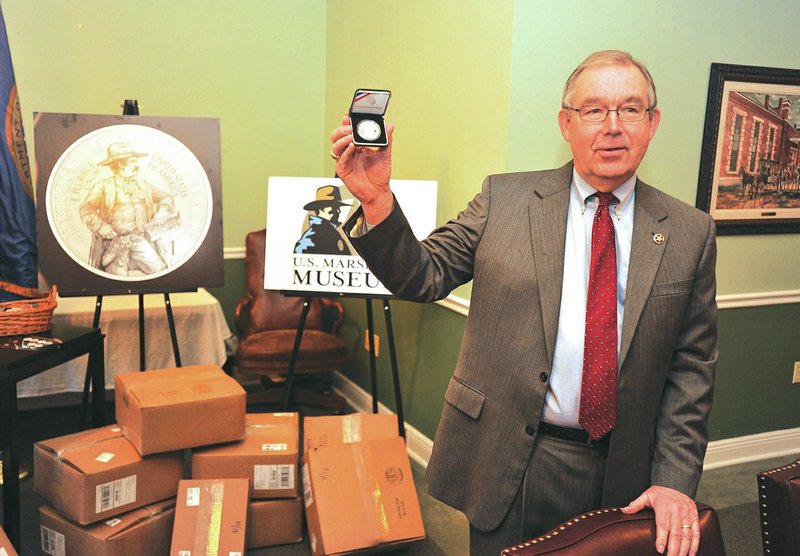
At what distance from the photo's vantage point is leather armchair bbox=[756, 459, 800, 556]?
4.15 feet

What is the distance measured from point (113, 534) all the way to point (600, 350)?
168cm

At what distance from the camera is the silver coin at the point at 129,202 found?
2844 millimetres

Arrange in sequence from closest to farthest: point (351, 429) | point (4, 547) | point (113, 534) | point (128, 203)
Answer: point (4, 547)
point (113, 534)
point (351, 429)
point (128, 203)

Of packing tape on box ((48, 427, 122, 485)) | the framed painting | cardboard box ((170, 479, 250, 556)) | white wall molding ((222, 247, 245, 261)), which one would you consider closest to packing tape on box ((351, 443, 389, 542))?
cardboard box ((170, 479, 250, 556))

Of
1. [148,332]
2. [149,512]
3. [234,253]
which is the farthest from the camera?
[234,253]

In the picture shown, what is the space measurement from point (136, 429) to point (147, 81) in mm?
2313

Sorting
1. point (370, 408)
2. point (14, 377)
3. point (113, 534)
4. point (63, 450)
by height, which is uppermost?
point (14, 377)

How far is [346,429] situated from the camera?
281cm

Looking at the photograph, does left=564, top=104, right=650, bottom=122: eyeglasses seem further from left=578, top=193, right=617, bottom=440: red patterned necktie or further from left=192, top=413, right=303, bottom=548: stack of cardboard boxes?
left=192, top=413, right=303, bottom=548: stack of cardboard boxes

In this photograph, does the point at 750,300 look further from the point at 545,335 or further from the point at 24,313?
the point at 24,313

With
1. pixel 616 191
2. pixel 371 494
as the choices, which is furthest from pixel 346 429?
pixel 616 191

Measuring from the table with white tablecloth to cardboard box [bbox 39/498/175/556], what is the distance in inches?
39.5

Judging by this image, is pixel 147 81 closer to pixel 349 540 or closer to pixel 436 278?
pixel 349 540

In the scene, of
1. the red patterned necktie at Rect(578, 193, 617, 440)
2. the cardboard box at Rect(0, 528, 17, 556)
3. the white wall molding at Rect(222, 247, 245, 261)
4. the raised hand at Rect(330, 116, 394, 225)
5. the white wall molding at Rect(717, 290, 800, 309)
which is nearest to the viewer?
the raised hand at Rect(330, 116, 394, 225)
